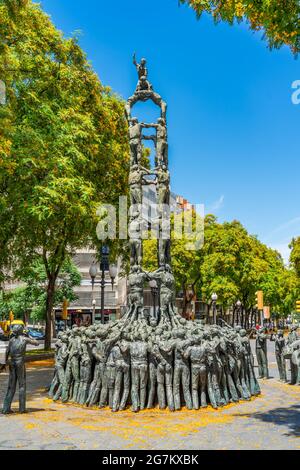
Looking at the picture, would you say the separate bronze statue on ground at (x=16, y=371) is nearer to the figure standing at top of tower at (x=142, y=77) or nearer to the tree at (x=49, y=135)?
the tree at (x=49, y=135)

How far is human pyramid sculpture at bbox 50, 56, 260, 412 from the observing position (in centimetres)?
1252

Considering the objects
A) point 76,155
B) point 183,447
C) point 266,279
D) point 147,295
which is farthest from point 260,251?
point 183,447

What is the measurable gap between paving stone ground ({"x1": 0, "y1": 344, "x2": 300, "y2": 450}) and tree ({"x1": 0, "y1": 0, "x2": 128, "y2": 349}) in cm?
805

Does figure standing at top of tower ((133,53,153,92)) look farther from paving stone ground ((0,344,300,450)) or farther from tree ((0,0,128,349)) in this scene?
paving stone ground ((0,344,300,450))

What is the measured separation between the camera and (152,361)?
12.7 metres

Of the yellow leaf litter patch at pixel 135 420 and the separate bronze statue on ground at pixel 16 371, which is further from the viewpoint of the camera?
the separate bronze statue on ground at pixel 16 371

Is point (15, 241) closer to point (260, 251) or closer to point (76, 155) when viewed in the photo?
point (76, 155)

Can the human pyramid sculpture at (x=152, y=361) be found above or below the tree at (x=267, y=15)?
below

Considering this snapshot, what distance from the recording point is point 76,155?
66.0 feet

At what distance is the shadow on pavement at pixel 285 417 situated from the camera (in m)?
10.1

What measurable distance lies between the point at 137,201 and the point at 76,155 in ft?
15.8

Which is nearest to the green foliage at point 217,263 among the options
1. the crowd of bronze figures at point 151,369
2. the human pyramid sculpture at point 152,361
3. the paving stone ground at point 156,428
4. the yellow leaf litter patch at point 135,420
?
the human pyramid sculpture at point 152,361

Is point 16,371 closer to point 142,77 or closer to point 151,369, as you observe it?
point 151,369

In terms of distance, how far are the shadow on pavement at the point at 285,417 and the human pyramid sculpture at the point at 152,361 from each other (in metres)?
1.34
